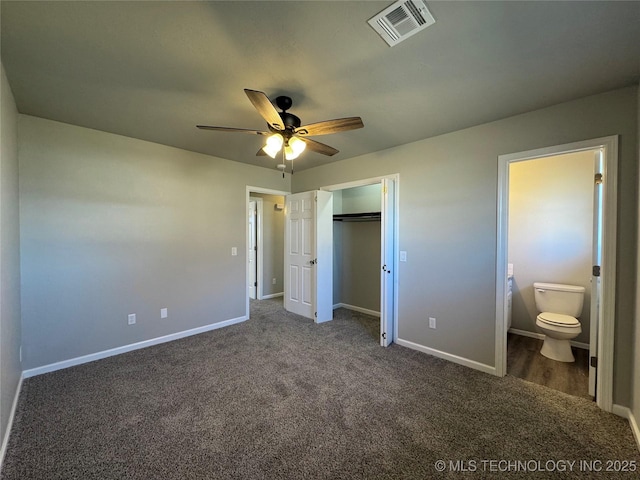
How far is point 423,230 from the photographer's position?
2955 mm

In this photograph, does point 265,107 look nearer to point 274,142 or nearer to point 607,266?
point 274,142

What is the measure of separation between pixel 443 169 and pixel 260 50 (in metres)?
2.18

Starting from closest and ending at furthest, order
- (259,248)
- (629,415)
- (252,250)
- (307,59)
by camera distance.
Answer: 1. (307,59)
2. (629,415)
3. (259,248)
4. (252,250)

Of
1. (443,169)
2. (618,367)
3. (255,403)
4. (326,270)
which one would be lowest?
(255,403)

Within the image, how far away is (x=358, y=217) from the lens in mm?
4352

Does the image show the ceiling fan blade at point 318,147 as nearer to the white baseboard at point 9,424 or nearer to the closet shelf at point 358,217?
the closet shelf at point 358,217

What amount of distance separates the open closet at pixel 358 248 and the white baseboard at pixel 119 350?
2053mm

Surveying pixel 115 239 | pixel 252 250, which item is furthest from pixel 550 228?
pixel 115 239

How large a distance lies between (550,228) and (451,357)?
2.23 metres

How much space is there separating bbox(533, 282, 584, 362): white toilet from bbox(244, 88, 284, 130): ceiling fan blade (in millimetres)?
3473

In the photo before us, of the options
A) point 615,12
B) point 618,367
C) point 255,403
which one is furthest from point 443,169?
point 255,403

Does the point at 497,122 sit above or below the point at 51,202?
above

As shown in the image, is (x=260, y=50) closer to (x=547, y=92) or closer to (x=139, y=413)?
(x=547, y=92)

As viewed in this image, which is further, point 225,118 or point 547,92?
point 225,118
